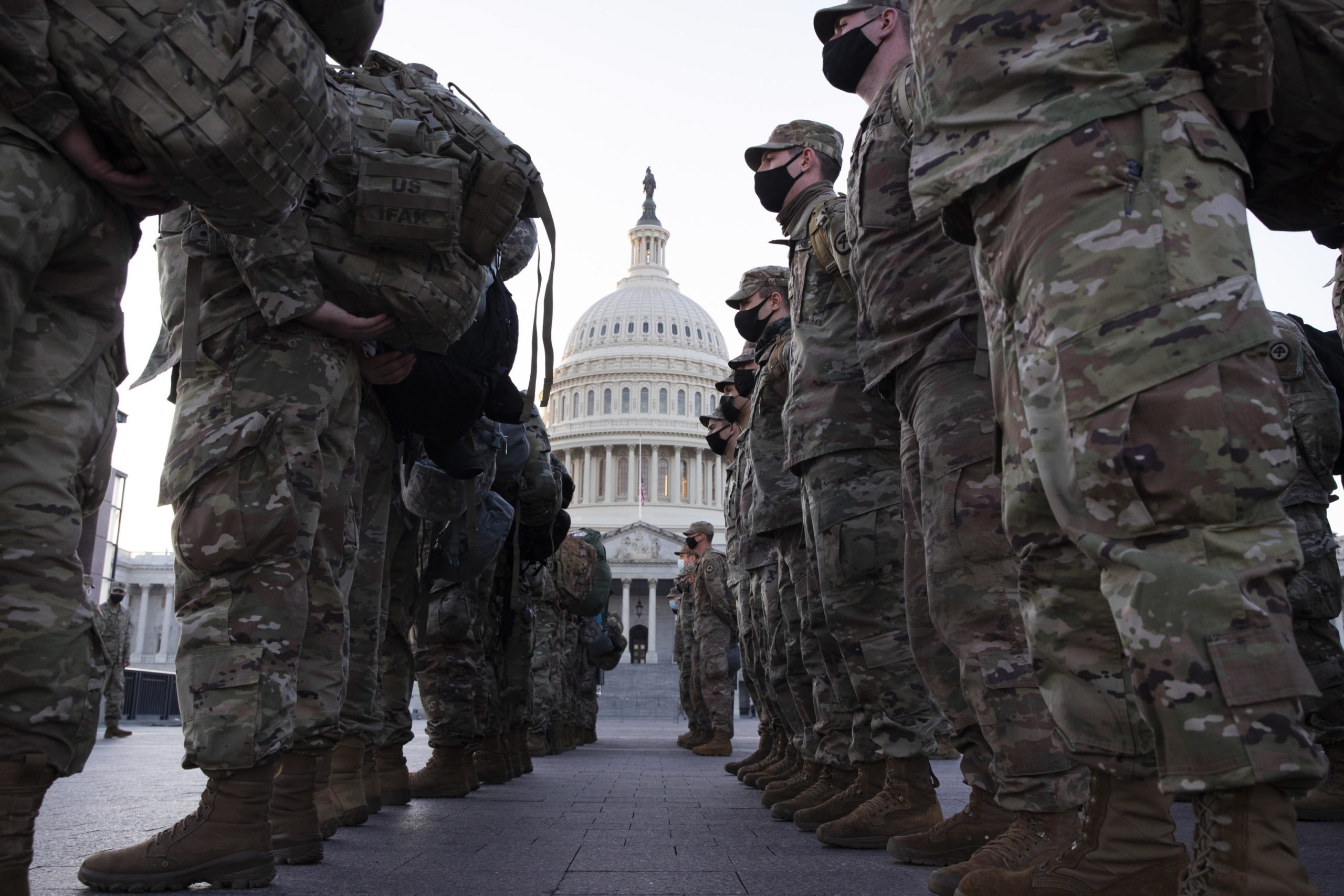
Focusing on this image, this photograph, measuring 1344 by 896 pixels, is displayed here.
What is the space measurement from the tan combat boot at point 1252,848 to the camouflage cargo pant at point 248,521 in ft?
7.68

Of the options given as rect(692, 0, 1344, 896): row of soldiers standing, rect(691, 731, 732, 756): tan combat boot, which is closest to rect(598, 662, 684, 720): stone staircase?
rect(691, 731, 732, 756): tan combat boot

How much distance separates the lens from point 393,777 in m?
5.98

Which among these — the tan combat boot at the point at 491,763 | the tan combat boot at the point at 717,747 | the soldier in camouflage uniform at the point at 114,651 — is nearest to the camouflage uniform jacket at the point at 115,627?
the soldier in camouflage uniform at the point at 114,651

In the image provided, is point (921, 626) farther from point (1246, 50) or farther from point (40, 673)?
point (40, 673)

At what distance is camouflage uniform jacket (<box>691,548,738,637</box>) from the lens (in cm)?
1305

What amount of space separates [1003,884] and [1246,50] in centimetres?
176

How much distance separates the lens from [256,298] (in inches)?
125

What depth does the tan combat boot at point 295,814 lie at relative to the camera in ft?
11.0

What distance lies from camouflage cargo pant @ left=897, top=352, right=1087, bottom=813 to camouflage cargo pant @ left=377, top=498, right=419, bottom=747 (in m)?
3.48

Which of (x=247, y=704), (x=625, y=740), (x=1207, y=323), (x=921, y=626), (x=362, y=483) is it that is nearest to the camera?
(x=1207, y=323)

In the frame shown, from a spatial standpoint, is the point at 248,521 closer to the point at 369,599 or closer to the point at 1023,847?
the point at 369,599

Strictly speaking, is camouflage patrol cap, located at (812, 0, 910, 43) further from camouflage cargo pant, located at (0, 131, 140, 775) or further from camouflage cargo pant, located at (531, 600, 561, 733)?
camouflage cargo pant, located at (531, 600, 561, 733)

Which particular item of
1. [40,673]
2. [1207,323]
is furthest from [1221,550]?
[40,673]

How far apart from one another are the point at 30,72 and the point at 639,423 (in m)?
89.5
